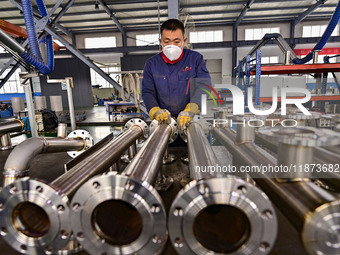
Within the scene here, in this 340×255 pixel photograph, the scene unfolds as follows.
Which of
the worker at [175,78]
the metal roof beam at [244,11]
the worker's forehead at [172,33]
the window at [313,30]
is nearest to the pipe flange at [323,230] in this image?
the worker at [175,78]

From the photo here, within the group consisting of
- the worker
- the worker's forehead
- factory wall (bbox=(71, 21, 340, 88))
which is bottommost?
the worker

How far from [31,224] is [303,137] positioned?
56 cm

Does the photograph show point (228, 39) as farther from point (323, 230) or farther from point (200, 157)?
point (323, 230)

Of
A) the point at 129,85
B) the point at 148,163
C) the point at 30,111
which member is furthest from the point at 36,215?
the point at 129,85

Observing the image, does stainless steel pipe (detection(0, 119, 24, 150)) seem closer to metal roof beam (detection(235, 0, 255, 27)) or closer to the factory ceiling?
the factory ceiling

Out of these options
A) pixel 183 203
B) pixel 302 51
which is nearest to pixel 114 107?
pixel 183 203

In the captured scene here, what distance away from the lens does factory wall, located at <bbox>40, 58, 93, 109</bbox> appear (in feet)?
31.8

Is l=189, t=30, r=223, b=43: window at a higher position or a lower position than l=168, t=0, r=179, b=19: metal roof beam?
higher

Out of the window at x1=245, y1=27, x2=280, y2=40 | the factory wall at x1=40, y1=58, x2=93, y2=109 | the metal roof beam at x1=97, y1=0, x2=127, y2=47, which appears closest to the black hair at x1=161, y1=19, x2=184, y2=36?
the metal roof beam at x1=97, y1=0, x2=127, y2=47

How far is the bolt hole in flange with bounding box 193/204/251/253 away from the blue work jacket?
38.5 inches

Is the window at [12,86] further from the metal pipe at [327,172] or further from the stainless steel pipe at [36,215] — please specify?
the metal pipe at [327,172]

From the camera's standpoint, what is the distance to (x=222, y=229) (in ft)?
1.40

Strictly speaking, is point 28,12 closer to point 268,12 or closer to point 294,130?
point 294,130

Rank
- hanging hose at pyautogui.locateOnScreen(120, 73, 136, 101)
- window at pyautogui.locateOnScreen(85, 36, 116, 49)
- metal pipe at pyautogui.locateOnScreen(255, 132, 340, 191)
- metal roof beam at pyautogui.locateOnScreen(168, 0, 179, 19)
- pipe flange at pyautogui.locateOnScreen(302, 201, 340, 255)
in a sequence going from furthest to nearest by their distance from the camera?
window at pyautogui.locateOnScreen(85, 36, 116, 49)
hanging hose at pyautogui.locateOnScreen(120, 73, 136, 101)
metal roof beam at pyautogui.locateOnScreen(168, 0, 179, 19)
metal pipe at pyautogui.locateOnScreen(255, 132, 340, 191)
pipe flange at pyautogui.locateOnScreen(302, 201, 340, 255)
